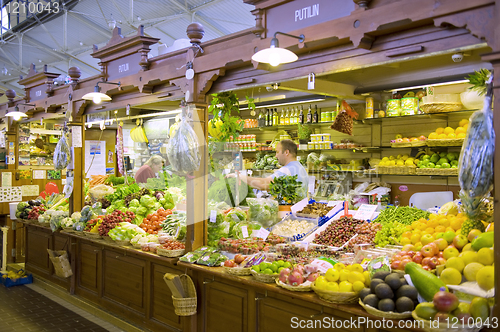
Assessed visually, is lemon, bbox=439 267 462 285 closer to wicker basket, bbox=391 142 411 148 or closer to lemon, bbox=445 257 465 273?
lemon, bbox=445 257 465 273

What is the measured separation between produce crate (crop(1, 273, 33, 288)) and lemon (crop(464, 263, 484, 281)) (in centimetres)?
638

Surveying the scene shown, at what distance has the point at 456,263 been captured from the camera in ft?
7.86

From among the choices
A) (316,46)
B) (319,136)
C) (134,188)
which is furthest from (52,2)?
(316,46)

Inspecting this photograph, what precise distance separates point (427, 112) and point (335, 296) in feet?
12.3

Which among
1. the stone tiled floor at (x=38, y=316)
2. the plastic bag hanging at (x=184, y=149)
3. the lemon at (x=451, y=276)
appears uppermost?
the plastic bag hanging at (x=184, y=149)

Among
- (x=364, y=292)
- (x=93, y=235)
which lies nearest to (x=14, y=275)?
(x=93, y=235)

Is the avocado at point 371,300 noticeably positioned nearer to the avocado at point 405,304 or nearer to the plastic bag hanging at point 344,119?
the avocado at point 405,304

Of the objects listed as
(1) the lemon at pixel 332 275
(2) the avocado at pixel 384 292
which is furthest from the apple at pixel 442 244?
(1) the lemon at pixel 332 275

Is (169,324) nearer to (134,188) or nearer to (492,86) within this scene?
(134,188)

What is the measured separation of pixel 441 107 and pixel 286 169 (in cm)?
211

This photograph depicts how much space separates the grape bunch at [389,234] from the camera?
10.8 feet

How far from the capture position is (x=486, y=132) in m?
2.20

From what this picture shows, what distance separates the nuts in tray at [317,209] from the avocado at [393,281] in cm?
184

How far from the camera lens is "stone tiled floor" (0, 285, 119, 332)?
4633mm
